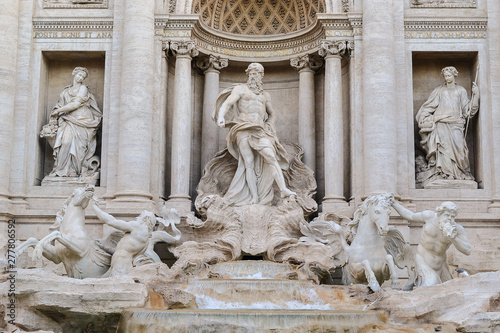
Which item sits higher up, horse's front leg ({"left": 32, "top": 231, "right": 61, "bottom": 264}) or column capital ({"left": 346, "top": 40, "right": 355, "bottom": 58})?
column capital ({"left": 346, "top": 40, "right": 355, "bottom": 58})

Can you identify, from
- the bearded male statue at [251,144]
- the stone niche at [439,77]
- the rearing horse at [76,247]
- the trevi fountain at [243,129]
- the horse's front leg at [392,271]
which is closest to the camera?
the horse's front leg at [392,271]

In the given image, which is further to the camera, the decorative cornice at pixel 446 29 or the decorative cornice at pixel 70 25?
the decorative cornice at pixel 70 25

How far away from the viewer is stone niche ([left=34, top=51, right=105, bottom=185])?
1864 cm

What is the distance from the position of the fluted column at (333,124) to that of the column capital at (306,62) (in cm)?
84

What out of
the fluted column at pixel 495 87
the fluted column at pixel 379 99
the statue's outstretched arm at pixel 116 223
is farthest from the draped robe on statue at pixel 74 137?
the fluted column at pixel 495 87

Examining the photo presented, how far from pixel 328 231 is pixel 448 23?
6499 millimetres

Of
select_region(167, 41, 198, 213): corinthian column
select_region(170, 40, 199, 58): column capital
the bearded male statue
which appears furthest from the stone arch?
the bearded male statue

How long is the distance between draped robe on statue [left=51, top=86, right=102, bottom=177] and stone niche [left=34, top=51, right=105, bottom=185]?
0.40 m

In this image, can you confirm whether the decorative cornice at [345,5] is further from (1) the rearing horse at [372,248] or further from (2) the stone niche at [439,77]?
(1) the rearing horse at [372,248]

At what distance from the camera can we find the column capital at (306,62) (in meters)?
19.4

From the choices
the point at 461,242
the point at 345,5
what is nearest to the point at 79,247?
the point at 461,242

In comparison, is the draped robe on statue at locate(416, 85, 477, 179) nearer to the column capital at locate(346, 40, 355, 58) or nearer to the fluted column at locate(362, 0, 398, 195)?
the fluted column at locate(362, 0, 398, 195)

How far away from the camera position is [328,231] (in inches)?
624

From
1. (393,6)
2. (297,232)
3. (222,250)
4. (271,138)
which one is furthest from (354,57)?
(222,250)
